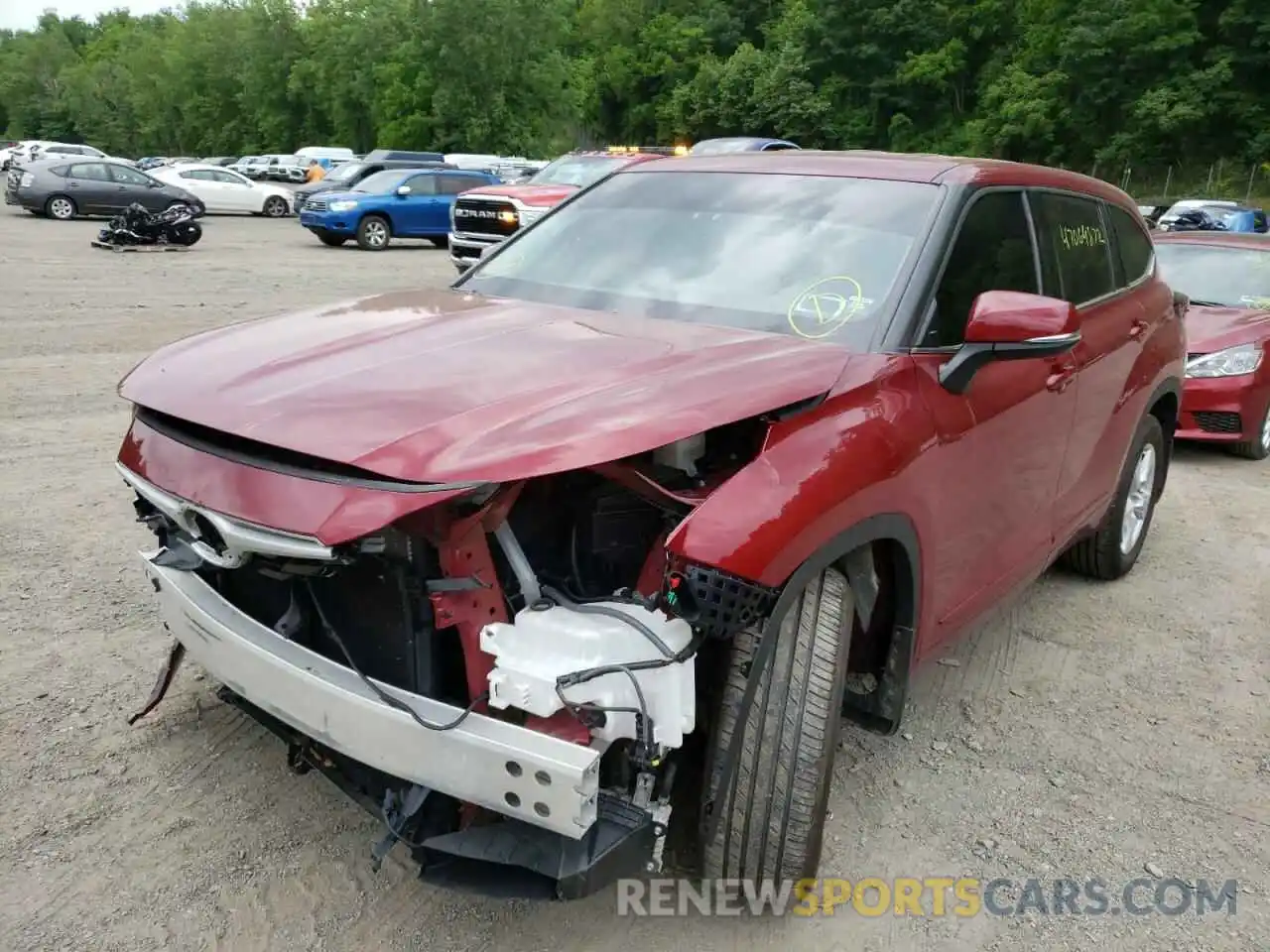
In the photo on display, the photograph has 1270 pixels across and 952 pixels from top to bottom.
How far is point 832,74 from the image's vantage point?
6106 centimetres

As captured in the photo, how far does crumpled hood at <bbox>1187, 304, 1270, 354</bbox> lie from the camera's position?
7172 millimetres

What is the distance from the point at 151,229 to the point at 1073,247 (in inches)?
715

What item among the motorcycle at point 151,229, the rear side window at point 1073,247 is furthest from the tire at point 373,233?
the rear side window at point 1073,247

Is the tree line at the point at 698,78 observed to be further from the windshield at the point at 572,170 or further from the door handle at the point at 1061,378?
the door handle at the point at 1061,378

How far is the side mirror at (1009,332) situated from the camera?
8.97ft

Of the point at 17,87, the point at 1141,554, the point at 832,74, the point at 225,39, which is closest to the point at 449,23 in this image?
the point at 832,74

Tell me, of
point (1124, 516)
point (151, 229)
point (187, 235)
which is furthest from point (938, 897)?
point (187, 235)

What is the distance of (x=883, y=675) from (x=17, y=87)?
114 metres

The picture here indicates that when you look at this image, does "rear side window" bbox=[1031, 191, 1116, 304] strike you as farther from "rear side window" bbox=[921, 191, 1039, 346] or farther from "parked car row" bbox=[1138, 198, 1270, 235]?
"parked car row" bbox=[1138, 198, 1270, 235]

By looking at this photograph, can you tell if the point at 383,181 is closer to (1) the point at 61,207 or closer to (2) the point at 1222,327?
(1) the point at 61,207

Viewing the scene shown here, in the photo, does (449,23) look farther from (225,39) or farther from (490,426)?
(490,426)

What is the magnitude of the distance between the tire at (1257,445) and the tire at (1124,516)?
2799 mm

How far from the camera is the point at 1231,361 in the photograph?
23.4 ft

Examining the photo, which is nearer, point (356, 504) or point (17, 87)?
point (356, 504)
